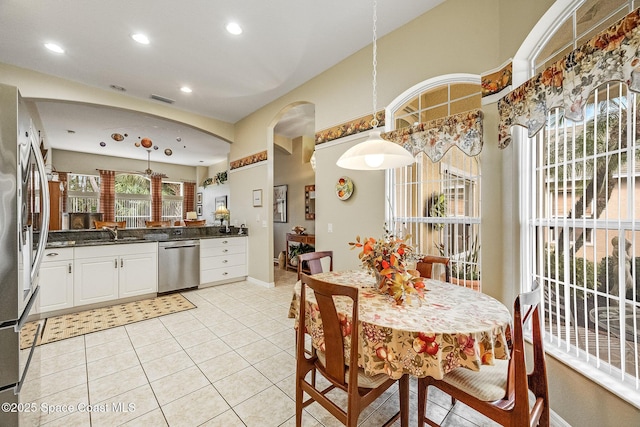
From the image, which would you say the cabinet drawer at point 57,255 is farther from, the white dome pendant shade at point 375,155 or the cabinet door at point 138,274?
the white dome pendant shade at point 375,155

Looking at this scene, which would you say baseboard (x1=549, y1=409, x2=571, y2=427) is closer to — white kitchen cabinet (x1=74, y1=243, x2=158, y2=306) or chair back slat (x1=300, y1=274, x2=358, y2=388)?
chair back slat (x1=300, y1=274, x2=358, y2=388)

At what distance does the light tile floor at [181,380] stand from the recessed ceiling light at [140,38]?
304cm

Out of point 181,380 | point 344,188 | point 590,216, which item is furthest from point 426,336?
point 344,188

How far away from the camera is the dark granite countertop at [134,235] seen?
3.54m

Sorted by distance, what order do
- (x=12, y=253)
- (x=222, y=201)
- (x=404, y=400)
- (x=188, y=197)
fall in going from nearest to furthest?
(x=12, y=253) → (x=404, y=400) → (x=222, y=201) → (x=188, y=197)

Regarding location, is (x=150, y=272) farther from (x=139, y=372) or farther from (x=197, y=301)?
(x=139, y=372)

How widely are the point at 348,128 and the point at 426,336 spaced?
104 inches

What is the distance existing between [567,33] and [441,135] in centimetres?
100

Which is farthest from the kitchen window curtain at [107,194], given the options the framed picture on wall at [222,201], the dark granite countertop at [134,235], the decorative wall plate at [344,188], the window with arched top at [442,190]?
the window with arched top at [442,190]

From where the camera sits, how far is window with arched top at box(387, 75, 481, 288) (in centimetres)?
240

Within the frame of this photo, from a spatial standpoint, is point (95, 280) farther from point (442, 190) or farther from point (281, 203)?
point (442, 190)

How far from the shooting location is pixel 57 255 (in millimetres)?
3230

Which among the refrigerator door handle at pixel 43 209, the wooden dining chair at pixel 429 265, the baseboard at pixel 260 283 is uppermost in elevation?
the refrigerator door handle at pixel 43 209

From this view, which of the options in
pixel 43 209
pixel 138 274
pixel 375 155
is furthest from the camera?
pixel 138 274
